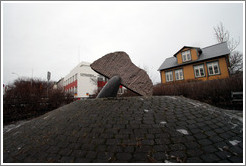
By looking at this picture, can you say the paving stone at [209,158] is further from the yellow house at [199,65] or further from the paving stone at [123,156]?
the yellow house at [199,65]

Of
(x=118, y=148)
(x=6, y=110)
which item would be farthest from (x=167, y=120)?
(x=6, y=110)

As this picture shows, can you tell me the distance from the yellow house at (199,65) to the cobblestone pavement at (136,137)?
51.3 feet

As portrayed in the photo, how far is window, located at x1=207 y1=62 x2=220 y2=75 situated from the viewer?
15375 mm

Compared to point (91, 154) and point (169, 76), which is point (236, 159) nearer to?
point (91, 154)

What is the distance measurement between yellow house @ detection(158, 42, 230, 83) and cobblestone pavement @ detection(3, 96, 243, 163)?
51.3 feet

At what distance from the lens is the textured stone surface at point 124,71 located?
204 inches

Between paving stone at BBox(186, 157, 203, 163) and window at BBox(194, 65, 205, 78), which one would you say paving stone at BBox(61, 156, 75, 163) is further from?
window at BBox(194, 65, 205, 78)

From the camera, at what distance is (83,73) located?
26.0 meters

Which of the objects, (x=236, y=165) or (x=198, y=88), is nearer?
(x=236, y=165)

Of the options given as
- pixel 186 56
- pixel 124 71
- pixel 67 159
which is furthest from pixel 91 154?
pixel 186 56

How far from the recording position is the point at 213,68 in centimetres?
1571

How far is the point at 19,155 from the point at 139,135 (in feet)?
8.60

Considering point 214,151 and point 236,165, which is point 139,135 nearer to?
point 214,151

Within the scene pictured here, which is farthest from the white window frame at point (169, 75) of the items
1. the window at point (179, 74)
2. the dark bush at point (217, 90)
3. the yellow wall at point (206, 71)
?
the dark bush at point (217, 90)
